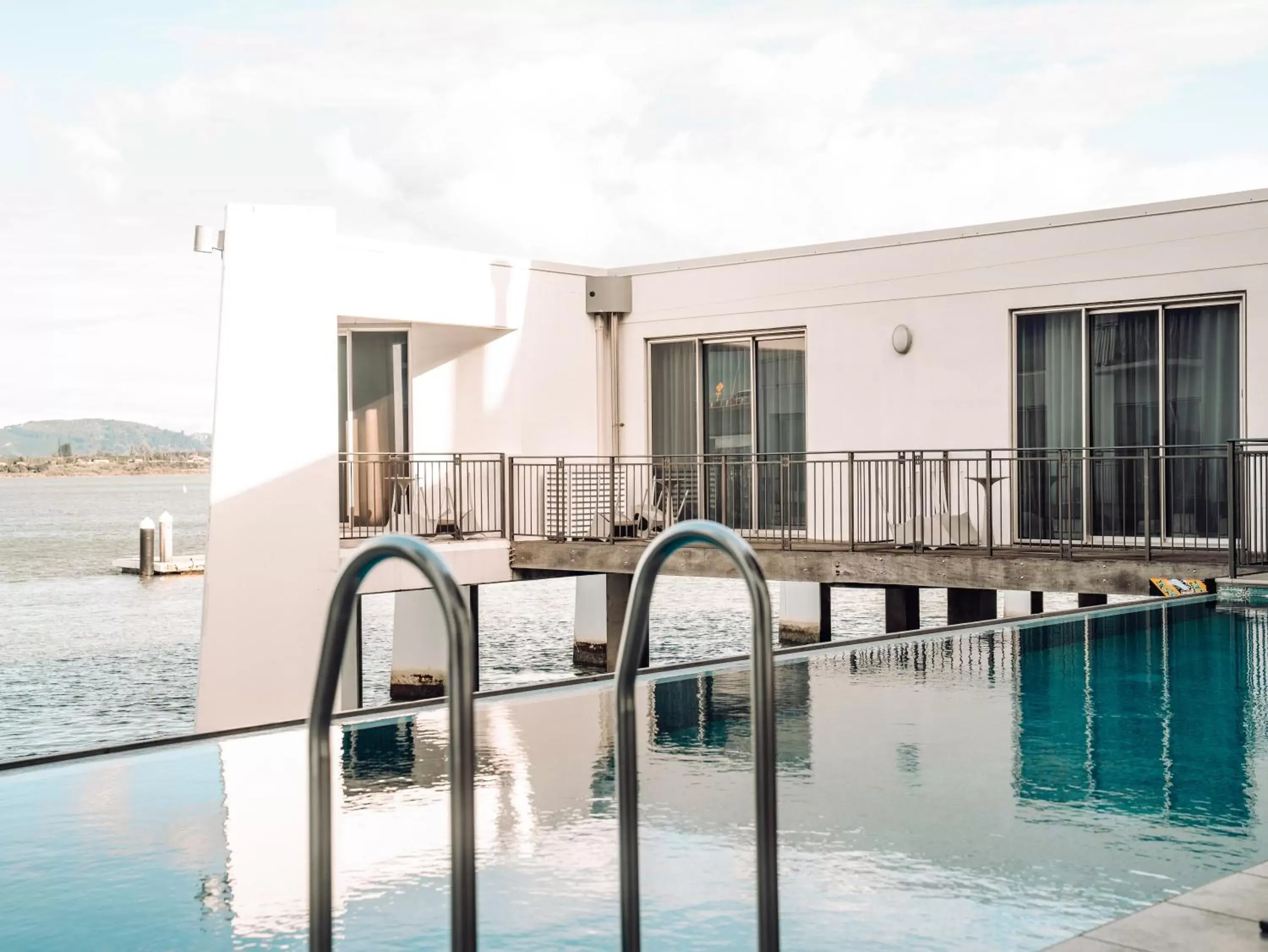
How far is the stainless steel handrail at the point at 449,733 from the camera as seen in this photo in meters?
2.55

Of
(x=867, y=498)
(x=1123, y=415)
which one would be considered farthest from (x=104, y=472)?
(x=1123, y=415)

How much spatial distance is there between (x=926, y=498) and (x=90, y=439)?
11558cm

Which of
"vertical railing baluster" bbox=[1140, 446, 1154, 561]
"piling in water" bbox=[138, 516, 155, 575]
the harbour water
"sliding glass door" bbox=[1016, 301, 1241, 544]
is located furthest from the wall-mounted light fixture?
"piling in water" bbox=[138, 516, 155, 575]

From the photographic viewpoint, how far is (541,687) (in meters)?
7.89

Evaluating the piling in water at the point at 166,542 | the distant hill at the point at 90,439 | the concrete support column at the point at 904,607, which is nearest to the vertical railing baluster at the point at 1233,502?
the concrete support column at the point at 904,607

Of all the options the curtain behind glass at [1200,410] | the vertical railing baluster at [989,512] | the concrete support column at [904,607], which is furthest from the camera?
the concrete support column at [904,607]

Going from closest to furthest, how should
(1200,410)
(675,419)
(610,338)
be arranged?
(1200,410)
(675,419)
(610,338)

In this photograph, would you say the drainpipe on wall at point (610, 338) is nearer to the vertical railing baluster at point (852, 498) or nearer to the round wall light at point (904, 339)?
the round wall light at point (904, 339)

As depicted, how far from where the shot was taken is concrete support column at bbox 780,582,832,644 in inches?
810

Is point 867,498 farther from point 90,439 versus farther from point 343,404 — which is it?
point 90,439

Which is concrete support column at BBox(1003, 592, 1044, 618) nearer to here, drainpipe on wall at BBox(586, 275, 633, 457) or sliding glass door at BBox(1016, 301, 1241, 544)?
sliding glass door at BBox(1016, 301, 1241, 544)

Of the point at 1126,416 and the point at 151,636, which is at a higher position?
the point at 1126,416

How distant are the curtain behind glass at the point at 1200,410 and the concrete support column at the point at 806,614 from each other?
6.75 meters

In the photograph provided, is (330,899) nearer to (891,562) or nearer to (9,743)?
(891,562)
